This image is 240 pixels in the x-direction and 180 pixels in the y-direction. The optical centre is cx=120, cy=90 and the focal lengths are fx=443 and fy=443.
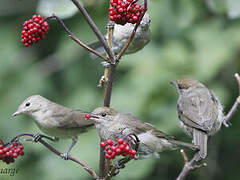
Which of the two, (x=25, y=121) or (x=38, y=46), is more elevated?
(x=38, y=46)

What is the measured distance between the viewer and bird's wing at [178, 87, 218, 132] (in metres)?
4.61

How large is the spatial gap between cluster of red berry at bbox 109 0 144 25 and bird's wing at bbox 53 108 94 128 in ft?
6.11

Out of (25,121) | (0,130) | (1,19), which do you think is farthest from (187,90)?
(1,19)

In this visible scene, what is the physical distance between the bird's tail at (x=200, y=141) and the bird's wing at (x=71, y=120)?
1.06 m

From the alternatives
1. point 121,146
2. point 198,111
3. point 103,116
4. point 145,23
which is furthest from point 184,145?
point 121,146

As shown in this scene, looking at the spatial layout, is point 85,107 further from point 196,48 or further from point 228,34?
point 228,34

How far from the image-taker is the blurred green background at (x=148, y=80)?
5.32 m

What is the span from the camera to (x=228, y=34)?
216 inches

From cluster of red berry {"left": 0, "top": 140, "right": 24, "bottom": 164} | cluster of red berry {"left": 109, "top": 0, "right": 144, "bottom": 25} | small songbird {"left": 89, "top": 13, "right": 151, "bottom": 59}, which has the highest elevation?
cluster of red berry {"left": 109, "top": 0, "right": 144, "bottom": 25}

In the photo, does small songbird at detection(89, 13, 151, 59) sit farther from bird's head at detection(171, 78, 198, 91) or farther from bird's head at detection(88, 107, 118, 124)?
bird's head at detection(171, 78, 198, 91)

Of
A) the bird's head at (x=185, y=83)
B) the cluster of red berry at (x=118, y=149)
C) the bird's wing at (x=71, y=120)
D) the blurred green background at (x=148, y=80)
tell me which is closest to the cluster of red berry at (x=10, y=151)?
the cluster of red berry at (x=118, y=149)

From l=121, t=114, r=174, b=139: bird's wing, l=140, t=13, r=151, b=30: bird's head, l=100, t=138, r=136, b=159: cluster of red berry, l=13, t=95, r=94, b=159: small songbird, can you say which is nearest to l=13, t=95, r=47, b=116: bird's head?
l=13, t=95, r=94, b=159: small songbird

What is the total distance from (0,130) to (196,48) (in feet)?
10.1

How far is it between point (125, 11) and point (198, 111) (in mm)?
2430
